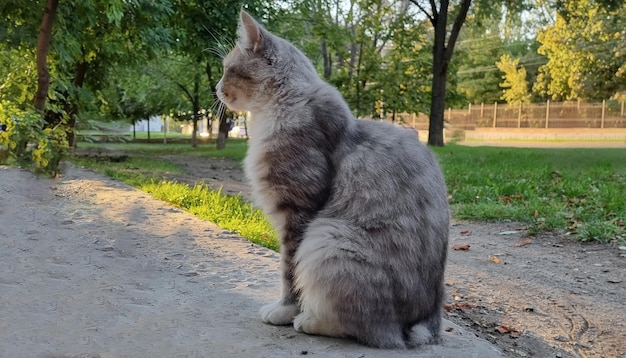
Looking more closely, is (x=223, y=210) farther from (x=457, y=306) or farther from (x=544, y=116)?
(x=544, y=116)

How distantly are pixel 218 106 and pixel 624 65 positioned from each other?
31.9 metres

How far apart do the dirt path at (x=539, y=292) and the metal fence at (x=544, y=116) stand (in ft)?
80.2

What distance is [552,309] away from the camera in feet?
11.3

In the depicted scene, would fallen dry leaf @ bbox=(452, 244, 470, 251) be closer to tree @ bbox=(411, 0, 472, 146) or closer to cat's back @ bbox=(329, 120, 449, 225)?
cat's back @ bbox=(329, 120, 449, 225)

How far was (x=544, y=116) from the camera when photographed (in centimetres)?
3272

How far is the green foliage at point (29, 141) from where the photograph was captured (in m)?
5.98

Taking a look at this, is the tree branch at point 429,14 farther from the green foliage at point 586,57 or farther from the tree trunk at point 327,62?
the green foliage at point 586,57

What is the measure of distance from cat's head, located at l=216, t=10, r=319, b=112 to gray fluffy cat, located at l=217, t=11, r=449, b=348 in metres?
0.07

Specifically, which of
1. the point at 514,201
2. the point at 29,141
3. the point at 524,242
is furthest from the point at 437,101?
the point at 29,141

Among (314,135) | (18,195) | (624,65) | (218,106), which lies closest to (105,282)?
(218,106)

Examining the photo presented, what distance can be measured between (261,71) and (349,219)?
944mm

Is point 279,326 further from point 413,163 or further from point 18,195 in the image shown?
point 18,195

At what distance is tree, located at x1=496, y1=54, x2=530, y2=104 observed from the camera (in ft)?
126

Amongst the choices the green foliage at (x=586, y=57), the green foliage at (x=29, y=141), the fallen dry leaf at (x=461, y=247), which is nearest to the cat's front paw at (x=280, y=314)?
the fallen dry leaf at (x=461, y=247)
